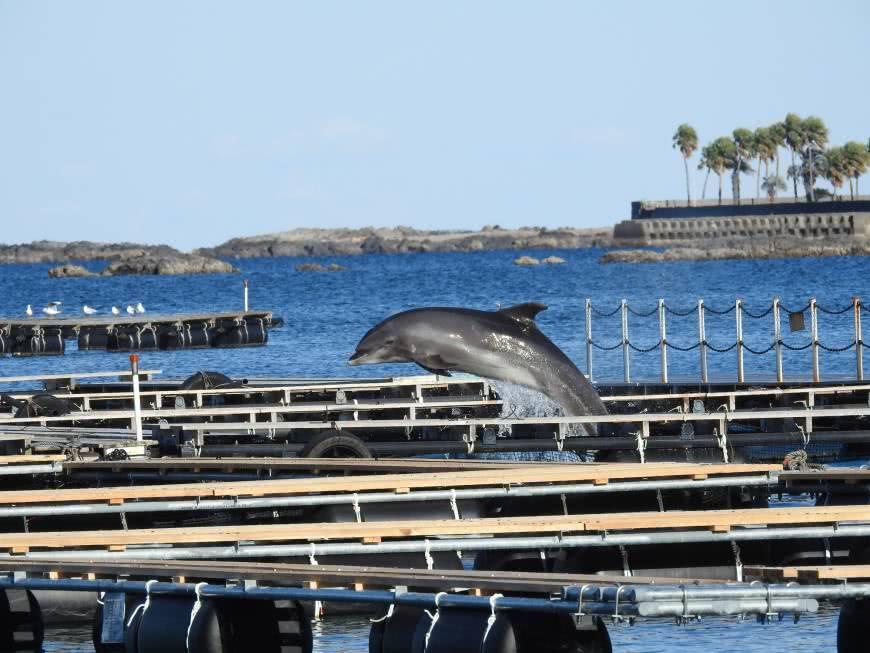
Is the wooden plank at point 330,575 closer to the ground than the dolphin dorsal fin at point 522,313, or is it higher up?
closer to the ground

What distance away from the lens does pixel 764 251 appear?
18450cm

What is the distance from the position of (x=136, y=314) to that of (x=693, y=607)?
6467cm

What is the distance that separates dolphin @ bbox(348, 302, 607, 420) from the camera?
920 inches

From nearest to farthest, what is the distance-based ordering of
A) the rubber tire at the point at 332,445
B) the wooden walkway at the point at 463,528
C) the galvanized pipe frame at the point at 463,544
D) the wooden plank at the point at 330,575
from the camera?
the wooden plank at the point at 330,575 < the galvanized pipe frame at the point at 463,544 < the wooden walkway at the point at 463,528 < the rubber tire at the point at 332,445

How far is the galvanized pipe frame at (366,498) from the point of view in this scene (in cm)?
1859

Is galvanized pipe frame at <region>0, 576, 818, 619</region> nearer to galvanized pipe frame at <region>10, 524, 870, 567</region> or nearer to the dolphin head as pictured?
galvanized pipe frame at <region>10, 524, 870, 567</region>

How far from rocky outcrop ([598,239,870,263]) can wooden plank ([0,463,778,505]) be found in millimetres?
167359

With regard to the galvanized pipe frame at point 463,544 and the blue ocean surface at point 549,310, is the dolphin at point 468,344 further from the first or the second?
the galvanized pipe frame at point 463,544

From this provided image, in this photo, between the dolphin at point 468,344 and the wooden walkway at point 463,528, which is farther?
the dolphin at point 468,344

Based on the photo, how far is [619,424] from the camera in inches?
1065

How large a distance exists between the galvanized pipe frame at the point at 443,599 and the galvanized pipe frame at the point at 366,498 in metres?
3.69

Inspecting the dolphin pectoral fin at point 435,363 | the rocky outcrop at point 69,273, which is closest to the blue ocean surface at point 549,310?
the rocky outcrop at point 69,273

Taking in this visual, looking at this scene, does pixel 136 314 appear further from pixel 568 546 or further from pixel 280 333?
pixel 568 546

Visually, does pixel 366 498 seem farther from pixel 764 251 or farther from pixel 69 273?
pixel 69 273
